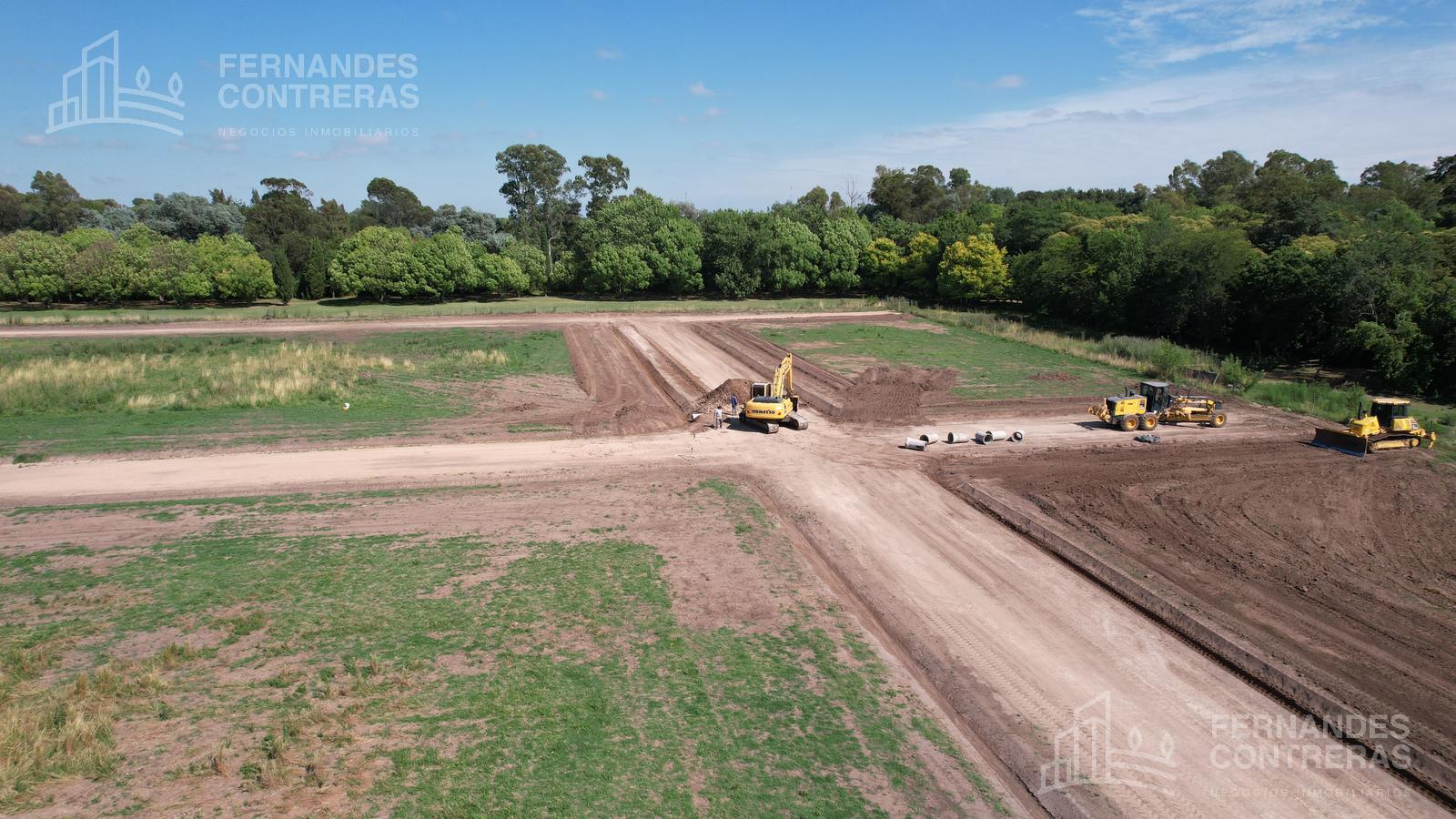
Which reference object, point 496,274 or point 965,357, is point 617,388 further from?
point 496,274

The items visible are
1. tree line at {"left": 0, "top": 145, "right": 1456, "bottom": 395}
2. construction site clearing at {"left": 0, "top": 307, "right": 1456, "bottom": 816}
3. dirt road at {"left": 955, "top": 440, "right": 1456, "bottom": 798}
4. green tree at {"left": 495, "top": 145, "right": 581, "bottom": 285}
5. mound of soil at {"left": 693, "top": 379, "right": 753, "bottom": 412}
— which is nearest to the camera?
construction site clearing at {"left": 0, "top": 307, "right": 1456, "bottom": 816}

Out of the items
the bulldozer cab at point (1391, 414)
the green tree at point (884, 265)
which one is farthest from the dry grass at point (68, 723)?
the green tree at point (884, 265)

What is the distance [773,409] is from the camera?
96.9 feet

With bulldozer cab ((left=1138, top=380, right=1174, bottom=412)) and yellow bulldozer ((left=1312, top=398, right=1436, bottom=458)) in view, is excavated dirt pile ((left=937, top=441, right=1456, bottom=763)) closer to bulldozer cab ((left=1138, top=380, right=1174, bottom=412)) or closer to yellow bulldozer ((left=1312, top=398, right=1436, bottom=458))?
yellow bulldozer ((left=1312, top=398, right=1436, bottom=458))

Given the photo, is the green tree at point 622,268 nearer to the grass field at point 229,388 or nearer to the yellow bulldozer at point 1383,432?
the grass field at point 229,388

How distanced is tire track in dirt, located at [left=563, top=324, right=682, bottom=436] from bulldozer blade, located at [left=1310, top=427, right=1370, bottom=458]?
24989 millimetres

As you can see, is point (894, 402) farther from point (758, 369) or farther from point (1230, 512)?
point (1230, 512)

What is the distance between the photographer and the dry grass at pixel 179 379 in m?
31.6

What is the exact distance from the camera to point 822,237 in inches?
3189

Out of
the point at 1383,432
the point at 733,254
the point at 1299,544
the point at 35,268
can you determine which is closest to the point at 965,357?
the point at 1383,432

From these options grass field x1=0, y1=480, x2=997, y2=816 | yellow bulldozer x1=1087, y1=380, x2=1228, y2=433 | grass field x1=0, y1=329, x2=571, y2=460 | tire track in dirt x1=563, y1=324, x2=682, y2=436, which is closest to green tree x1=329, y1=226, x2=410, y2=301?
grass field x1=0, y1=329, x2=571, y2=460

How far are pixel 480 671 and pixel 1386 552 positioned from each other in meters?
22.6

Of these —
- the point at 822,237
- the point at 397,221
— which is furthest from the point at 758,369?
the point at 397,221

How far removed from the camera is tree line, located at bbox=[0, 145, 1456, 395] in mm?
43656
